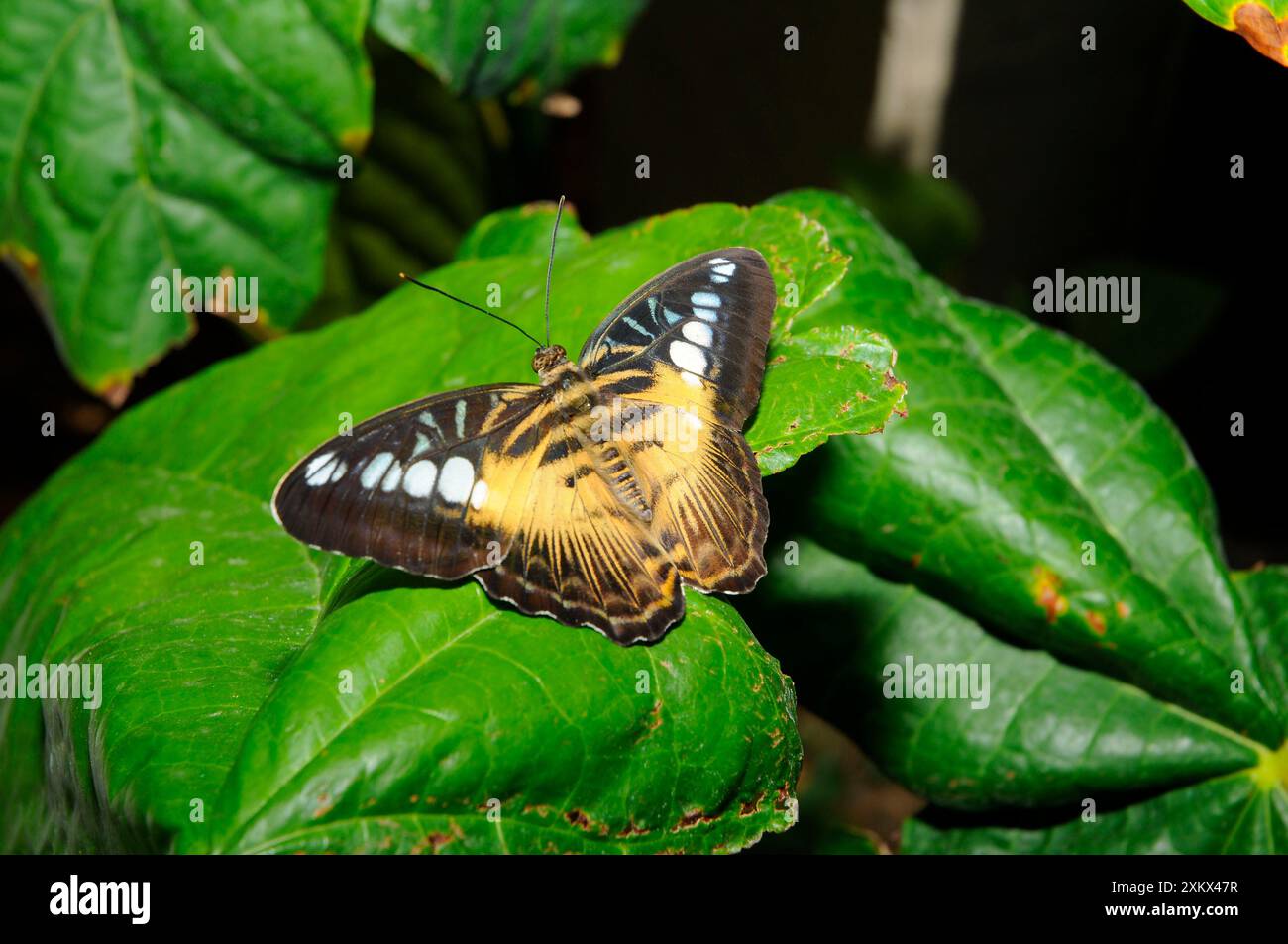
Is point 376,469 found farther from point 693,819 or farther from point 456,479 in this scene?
point 693,819

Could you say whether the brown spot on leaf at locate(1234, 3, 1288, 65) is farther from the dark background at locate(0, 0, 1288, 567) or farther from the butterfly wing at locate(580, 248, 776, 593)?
the dark background at locate(0, 0, 1288, 567)

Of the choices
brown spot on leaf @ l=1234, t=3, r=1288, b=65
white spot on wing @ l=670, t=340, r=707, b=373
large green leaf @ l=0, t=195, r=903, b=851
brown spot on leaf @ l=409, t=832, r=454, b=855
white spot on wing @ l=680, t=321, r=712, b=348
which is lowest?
brown spot on leaf @ l=409, t=832, r=454, b=855

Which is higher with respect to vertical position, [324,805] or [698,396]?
[698,396]

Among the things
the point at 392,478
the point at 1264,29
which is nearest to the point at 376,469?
the point at 392,478

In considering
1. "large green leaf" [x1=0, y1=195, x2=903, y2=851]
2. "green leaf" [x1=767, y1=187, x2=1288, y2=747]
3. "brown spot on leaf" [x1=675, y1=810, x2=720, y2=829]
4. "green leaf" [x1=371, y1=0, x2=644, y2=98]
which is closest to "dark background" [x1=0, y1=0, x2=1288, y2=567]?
"green leaf" [x1=371, y1=0, x2=644, y2=98]

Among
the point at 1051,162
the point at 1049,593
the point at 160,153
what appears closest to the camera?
the point at 1049,593

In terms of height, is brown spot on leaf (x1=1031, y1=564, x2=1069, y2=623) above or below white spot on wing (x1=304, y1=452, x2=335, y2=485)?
below

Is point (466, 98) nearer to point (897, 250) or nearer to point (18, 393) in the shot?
point (897, 250)
